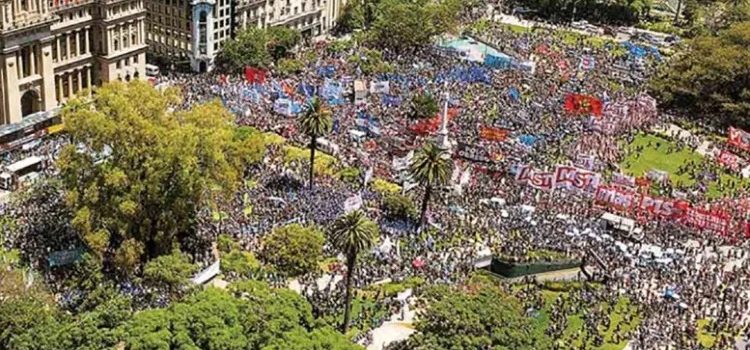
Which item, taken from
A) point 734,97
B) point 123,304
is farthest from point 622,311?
point 734,97

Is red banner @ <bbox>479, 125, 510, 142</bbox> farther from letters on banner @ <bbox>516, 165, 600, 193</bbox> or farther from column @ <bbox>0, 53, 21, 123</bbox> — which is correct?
column @ <bbox>0, 53, 21, 123</bbox>

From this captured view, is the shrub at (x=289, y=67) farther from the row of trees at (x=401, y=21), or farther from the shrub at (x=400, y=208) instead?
the shrub at (x=400, y=208)

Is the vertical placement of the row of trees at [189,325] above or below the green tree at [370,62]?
above

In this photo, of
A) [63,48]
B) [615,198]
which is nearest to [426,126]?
[615,198]

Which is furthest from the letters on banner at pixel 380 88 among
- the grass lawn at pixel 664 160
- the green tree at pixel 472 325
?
the green tree at pixel 472 325

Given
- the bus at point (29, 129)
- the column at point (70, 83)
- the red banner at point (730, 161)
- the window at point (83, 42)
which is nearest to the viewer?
the bus at point (29, 129)

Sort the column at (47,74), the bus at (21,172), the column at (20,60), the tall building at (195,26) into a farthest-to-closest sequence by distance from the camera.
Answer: the tall building at (195,26), the column at (47,74), the column at (20,60), the bus at (21,172)

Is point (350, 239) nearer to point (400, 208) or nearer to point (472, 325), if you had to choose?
point (472, 325)

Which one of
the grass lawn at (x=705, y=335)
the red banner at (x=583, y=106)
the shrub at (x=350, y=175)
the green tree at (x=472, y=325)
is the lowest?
the shrub at (x=350, y=175)
